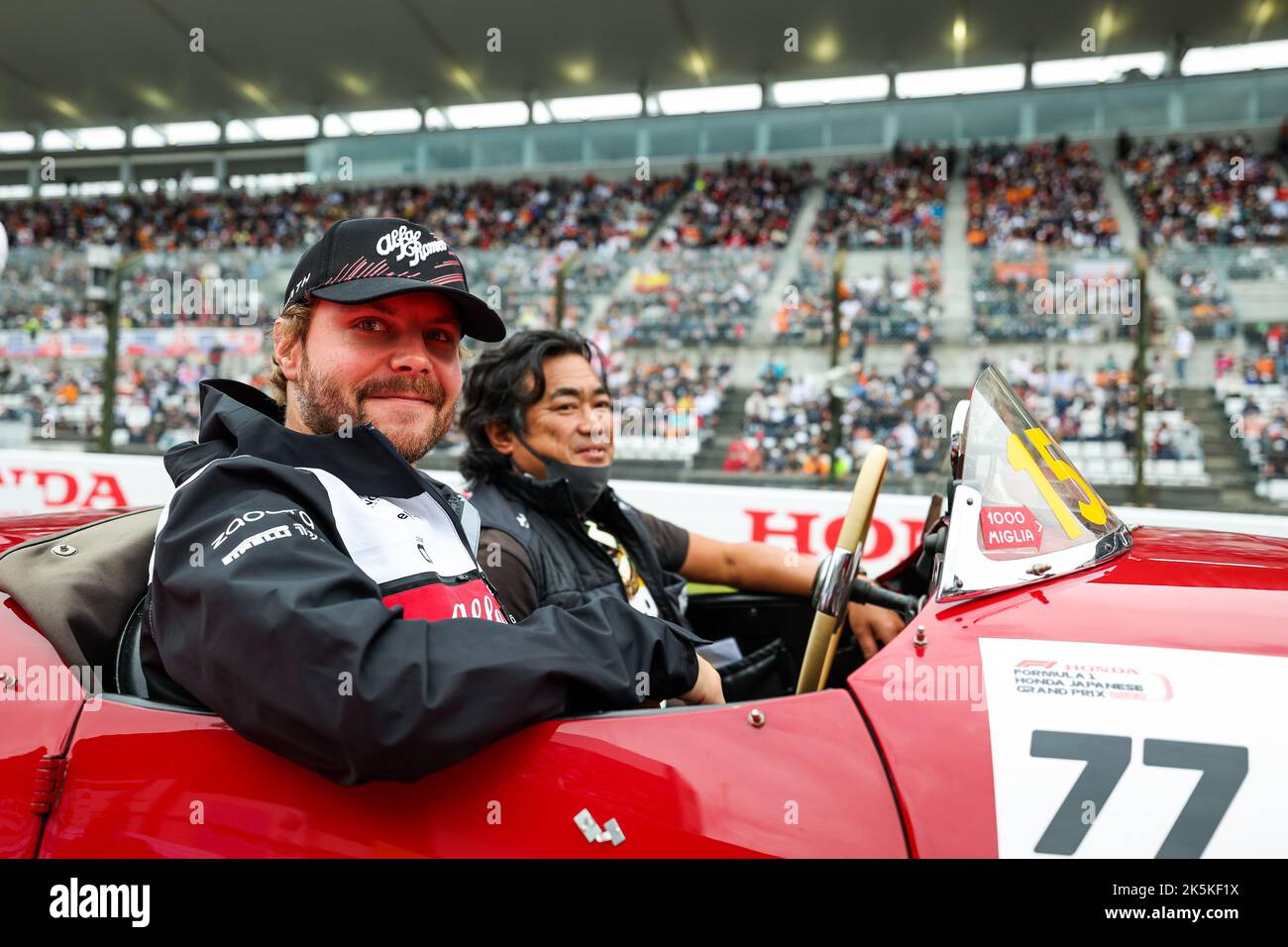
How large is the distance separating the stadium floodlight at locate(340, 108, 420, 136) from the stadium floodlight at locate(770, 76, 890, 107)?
1002 centimetres

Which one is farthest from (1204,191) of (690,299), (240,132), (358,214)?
(240,132)

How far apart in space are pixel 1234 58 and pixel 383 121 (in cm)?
2119

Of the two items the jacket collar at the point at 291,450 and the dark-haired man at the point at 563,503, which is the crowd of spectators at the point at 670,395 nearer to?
the dark-haired man at the point at 563,503

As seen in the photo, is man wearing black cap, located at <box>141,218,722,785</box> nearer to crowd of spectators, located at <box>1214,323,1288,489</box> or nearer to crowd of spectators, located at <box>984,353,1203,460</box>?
crowd of spectators, located at <box>984,353,1203,460</box>

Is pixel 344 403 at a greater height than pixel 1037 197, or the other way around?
pixel 1037 197

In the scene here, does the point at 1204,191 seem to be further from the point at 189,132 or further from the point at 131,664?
the point at 189,132

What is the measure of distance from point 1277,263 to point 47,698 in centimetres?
632

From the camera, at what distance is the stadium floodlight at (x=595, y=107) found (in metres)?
22.9

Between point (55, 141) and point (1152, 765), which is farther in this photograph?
point (55, 141)

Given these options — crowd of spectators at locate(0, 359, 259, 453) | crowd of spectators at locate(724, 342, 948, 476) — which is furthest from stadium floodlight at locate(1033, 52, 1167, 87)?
crowd of spectators at locate(0, 359, 259, 453)

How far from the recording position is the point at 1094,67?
20.3 meters

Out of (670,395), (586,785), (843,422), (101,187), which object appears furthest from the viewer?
(101,187)

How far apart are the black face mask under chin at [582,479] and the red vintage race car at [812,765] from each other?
116 cm
